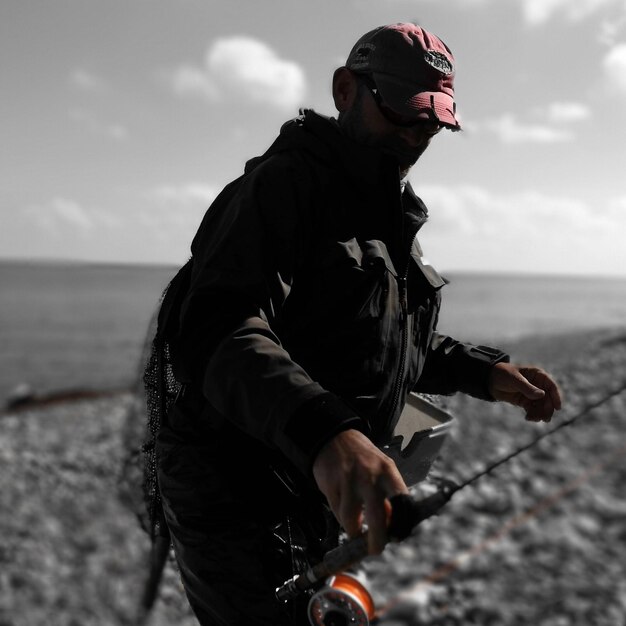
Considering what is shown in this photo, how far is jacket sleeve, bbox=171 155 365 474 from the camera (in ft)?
5.49

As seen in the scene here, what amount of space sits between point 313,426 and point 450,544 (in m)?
5.69

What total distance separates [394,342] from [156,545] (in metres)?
1.56

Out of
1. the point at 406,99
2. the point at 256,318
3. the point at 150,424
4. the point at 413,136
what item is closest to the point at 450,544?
the point at 150,424

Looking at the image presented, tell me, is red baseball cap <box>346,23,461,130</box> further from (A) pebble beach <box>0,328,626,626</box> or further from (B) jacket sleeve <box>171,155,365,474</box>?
(A) pebble beach <box>0,328,626,626</box>

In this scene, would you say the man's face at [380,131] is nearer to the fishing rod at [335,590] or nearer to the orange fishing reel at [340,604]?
the fishing rod at [335,590]

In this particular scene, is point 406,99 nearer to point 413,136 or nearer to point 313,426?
point 413,136

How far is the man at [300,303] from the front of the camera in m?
1.96

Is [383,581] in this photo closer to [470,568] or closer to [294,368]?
[470,568]

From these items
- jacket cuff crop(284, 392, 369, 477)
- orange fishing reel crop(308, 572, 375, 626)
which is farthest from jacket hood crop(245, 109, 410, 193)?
orange fishing reel crop(308, 572, 375, 626)

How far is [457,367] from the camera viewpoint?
300 centimetres

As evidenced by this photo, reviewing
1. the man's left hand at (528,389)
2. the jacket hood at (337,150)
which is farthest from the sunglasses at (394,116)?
the man's left hand at (528,389)

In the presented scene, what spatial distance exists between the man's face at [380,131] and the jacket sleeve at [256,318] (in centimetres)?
37

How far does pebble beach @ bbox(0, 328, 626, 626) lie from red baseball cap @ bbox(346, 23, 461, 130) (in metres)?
1.42

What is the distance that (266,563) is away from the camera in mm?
2314
